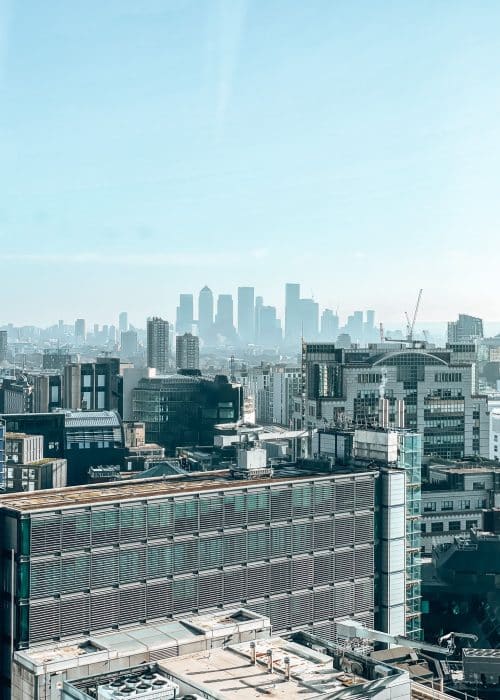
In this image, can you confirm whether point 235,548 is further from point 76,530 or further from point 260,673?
point 260,673

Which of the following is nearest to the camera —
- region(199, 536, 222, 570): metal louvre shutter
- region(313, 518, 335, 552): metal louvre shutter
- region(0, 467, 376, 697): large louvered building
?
region(0, 467, 376, 697): large louvered building

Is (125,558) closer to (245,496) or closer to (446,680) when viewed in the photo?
(245,496)

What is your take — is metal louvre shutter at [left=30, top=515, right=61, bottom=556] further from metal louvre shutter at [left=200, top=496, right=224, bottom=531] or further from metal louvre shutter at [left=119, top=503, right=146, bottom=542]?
metal louvre shutter at [left=200, top=496, right=224, bottom=531]

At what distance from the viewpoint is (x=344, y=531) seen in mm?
64812

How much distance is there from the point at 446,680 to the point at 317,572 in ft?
33.0

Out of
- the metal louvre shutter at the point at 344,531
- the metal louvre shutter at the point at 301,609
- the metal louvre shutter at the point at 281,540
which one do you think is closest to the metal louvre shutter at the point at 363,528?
the metal louvre shutter at the point at 344,531

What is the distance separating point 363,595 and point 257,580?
9511 millimetres

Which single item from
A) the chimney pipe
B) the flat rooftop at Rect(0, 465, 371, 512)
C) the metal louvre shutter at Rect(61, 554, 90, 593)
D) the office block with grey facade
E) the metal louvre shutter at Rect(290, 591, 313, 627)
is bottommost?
the metal louvre shutter at Rect(290, 591, 313, 627)

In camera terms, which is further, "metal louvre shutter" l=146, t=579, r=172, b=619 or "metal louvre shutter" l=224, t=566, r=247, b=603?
"metal louvre shutter" l=224, t=566, r=247, b=603

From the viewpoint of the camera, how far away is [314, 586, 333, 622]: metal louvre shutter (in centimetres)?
6284

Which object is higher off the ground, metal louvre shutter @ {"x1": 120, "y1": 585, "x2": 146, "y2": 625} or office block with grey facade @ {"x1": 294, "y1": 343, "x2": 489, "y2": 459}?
office block with grey facade @ {"x1": 294, "y1": 343, "x2": 489, "y2": 459}

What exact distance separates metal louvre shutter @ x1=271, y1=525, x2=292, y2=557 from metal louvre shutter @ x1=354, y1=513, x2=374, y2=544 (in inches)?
230

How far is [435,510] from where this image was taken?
105938 mm

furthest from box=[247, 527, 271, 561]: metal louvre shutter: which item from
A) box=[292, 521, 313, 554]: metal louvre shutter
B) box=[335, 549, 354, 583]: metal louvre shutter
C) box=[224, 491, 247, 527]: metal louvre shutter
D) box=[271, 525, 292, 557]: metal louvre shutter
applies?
box=[335, 549, 354, 583]: metal louvre shutter
